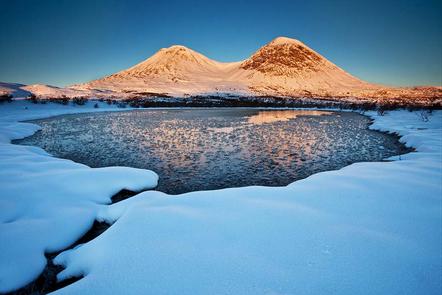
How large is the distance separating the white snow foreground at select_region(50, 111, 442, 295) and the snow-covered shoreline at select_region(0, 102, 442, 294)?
1 centimetres

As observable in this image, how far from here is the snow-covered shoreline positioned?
2641 mm

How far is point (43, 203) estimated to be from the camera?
4.85 metres

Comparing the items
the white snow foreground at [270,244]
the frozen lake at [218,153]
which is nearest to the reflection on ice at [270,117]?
the frozen lake at [218,153]

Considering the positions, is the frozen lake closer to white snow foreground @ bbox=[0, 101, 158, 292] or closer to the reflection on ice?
white snow foreground @ bbox=[0, 101, 158, 292]

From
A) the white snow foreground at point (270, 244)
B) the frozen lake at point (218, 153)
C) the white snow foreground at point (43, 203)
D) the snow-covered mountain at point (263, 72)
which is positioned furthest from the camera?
the snow-covered mountain at point (263, 72)

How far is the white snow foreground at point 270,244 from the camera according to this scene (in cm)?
260

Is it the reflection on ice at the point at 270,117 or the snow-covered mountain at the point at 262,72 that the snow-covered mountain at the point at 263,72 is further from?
the reflection on ice at the point at 270,117

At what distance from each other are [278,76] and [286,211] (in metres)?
156

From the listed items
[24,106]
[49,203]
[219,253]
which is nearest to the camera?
[219,253]

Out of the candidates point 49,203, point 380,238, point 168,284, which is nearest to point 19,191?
point 49,203

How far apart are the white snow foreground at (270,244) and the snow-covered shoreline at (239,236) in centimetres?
1

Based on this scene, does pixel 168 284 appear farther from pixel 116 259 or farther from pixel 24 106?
pixel 24 106

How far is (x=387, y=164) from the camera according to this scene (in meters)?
7.26

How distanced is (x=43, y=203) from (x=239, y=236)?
3723 millimetres
